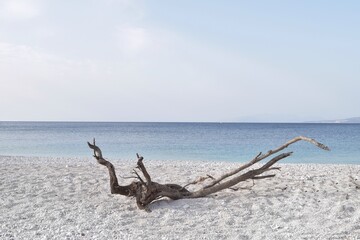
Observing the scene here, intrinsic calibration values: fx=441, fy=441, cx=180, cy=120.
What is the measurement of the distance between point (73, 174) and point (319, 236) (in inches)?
254

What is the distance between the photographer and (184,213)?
702 centimetres

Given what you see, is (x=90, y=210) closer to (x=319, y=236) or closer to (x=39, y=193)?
(x=39, y=193)

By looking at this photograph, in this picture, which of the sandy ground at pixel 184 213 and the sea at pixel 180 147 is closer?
the sandy ground at pixel 184 213

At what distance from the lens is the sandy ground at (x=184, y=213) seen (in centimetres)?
605

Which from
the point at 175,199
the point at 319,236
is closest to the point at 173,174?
the point at 175,199

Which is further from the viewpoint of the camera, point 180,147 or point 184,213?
point 180,147

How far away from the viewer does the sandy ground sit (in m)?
6.05

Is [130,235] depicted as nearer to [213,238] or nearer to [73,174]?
[213,238]

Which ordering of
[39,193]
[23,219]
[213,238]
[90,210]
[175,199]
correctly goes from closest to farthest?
[213,238], [23,219], [90,210], [175,199], [39,193]

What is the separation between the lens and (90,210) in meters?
7.25

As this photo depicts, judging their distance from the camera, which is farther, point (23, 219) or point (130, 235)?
point (23, 219)

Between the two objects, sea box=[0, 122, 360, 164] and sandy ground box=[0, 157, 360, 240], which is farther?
sea box=[0, 122, 360, 164]

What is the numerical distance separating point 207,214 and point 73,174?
469 cm

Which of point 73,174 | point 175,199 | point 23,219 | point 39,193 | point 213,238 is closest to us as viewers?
point 213,238
